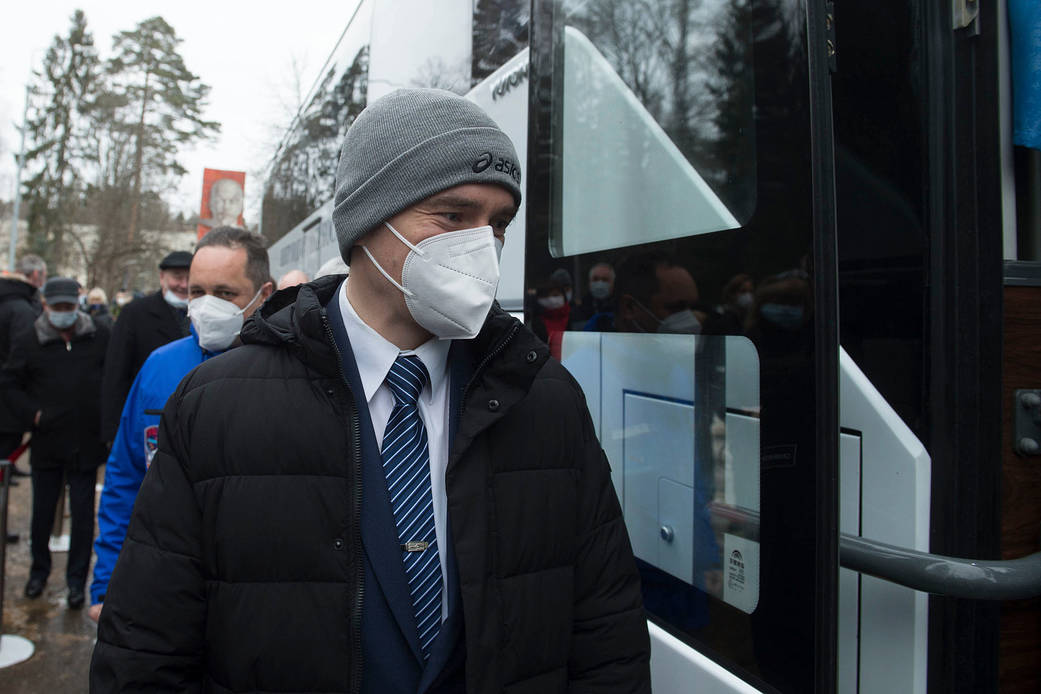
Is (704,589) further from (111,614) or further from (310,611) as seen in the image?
(111,614)

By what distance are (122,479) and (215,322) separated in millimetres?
537

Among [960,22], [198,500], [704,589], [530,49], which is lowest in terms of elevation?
[704,589]

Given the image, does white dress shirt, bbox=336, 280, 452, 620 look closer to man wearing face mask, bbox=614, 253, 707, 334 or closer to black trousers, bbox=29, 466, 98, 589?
man wearing face mask, bbox=614, 253, 707, 334

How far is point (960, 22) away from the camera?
1226mm

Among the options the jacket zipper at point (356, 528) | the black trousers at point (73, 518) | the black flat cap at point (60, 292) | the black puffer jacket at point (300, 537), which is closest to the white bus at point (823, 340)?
the black puffer jacket at point (300, 537)

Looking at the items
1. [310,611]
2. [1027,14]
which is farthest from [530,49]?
[310,611]

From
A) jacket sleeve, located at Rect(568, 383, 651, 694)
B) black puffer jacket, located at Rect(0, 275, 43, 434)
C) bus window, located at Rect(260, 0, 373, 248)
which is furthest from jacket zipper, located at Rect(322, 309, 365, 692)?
black puffer jacket, located at Rect(0, 275, 43, 434)

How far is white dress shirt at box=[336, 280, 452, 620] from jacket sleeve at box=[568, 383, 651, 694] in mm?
255

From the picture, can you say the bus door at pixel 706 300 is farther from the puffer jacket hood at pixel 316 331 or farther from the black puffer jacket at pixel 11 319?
the black puffer jacket at pixel 11 319

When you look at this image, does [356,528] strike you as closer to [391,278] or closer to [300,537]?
[300,537]

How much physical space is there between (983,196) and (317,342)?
107cm

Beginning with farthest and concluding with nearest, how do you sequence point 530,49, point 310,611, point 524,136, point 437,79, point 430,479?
point 437,79
point 524,136
point 530,49
point 430,479
point 310,611

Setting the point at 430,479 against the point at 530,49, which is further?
the point at 530,49

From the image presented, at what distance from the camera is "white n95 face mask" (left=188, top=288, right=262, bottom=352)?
2.44m
